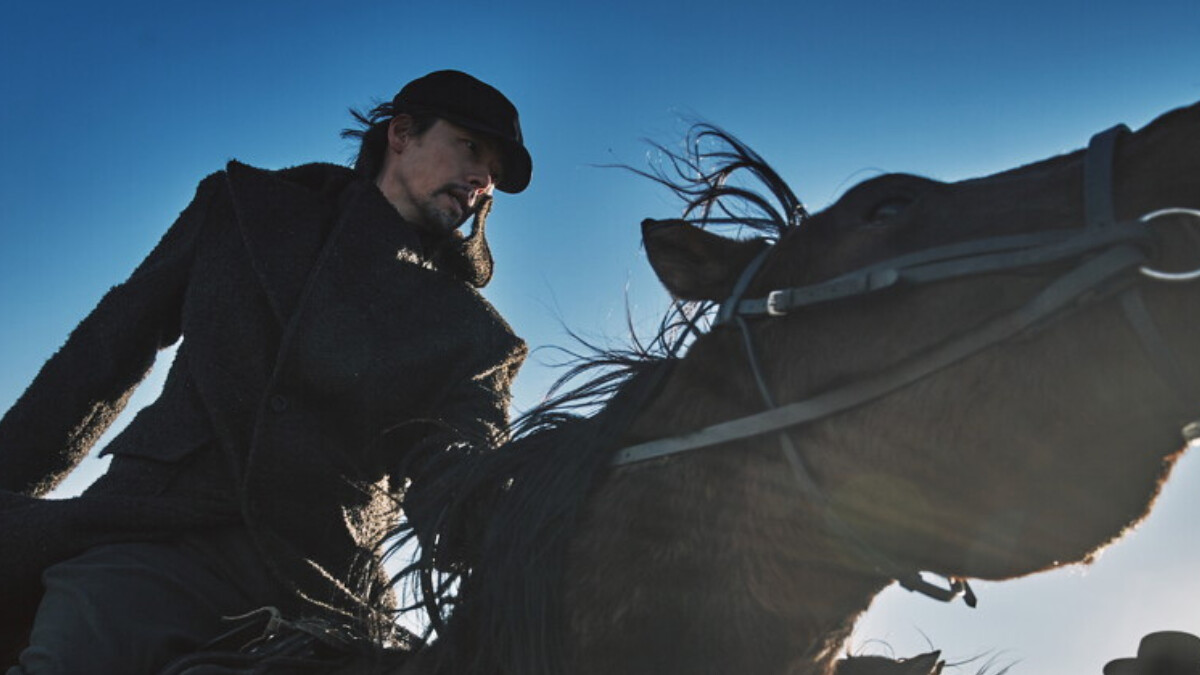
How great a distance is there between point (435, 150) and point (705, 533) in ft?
7.18

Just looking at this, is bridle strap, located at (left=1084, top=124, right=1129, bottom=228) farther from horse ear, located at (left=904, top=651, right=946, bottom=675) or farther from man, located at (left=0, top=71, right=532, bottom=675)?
horse ear, located at (left=904, top=651, right=946, bottom=675)

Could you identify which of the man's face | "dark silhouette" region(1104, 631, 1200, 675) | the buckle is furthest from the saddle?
"dark silhouette" region(1104, 631, 1200, 675)

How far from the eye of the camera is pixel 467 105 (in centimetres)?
390

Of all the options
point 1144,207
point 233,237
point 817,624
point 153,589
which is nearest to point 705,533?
point 817,624

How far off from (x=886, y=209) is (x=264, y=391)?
6.19ft

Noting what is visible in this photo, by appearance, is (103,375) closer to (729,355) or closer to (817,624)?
(729,355)

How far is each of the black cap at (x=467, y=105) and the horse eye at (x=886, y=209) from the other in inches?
76.6

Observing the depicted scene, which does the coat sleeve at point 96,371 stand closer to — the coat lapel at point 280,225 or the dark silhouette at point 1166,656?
the coat lapel at point 280,225

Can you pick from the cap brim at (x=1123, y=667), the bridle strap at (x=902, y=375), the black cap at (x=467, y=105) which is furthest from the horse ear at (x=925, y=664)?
the black cap at (x=467, y=105)

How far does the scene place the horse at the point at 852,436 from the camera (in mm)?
1804

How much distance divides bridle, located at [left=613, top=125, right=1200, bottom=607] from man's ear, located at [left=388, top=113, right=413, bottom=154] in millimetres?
2048

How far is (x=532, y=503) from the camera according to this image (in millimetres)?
2344

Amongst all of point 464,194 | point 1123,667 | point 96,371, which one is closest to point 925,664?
point 1123,667

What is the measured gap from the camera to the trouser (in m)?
2.65
